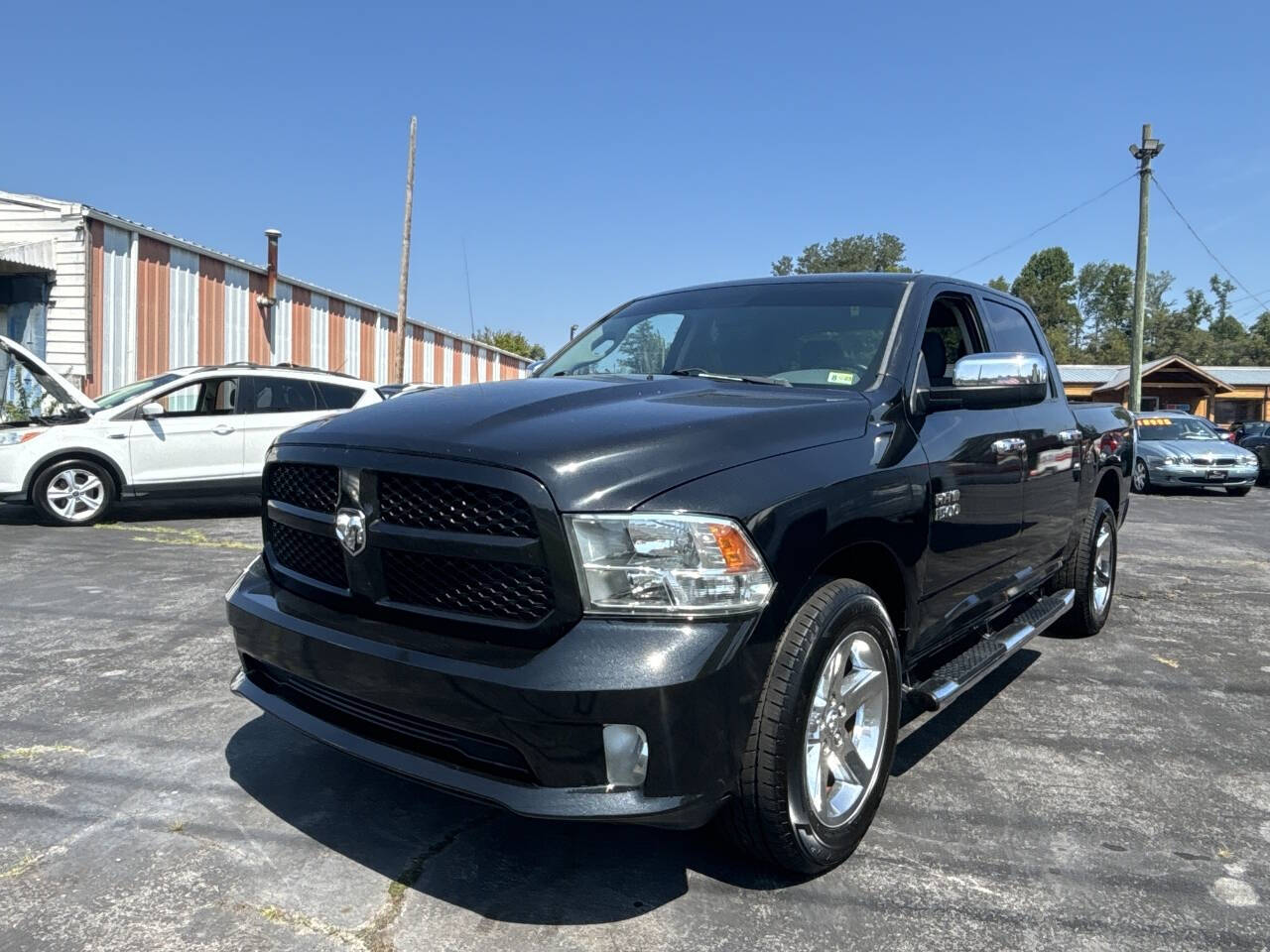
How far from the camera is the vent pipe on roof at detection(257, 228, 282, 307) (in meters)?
18.2

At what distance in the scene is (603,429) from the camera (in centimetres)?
254

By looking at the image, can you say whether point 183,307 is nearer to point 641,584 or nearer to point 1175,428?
point 641,584

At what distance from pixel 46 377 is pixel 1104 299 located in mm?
118740

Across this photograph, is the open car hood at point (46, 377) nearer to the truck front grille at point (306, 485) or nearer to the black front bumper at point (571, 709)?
the truck front grille at point (306, 485)

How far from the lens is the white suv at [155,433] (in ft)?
30.3

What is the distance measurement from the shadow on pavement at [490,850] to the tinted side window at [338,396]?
7.71 meters

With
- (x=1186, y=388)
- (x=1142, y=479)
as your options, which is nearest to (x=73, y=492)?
(x=1142, y=479)

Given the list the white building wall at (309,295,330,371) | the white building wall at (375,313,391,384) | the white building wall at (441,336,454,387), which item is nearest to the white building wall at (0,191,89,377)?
the white building wall at (309,295,330,371)

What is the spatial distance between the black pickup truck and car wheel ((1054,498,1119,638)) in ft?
6.79

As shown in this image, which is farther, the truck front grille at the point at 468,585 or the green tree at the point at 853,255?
the green tree at the point at 853,255

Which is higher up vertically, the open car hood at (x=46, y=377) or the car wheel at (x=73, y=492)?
the open car hood at (x=46, y=377)

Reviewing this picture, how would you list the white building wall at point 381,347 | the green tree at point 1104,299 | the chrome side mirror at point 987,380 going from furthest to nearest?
the green tree at point 1104,299 → the white building wall at point 381,347 → the chrome side mirror at point 987,380

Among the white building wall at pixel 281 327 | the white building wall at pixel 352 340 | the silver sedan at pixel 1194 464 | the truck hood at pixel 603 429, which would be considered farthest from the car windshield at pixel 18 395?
the silver sedan at pixel 1194 464

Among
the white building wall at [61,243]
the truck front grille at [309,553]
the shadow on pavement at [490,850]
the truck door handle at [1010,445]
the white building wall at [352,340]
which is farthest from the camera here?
the white building wall at [352,340]
